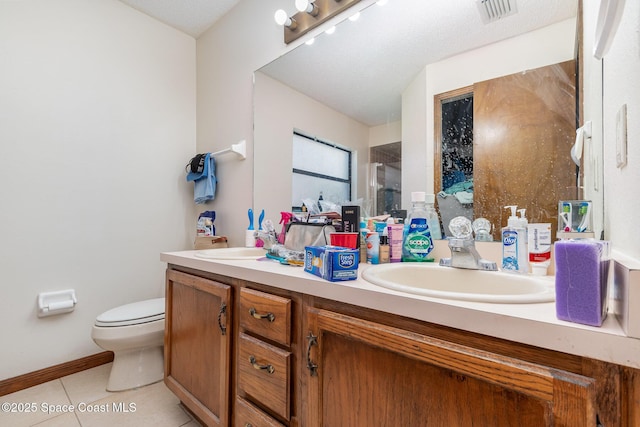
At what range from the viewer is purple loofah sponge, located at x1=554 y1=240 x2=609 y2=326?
1.34 ft

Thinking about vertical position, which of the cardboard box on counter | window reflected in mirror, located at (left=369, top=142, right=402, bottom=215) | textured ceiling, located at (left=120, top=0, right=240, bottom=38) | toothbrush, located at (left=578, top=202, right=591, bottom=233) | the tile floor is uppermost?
textured ceiling, located at (left=120, top=0, right=240, bottom=38)

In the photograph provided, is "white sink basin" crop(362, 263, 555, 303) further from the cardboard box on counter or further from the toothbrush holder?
the cardboard box on counter

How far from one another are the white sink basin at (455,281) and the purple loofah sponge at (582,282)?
11 cm

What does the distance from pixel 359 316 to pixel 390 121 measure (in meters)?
0.84

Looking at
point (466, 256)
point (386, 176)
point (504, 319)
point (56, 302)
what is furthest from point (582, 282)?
point (56, 302)

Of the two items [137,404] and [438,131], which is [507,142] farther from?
[137,404]

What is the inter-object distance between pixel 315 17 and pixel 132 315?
180 centimetres

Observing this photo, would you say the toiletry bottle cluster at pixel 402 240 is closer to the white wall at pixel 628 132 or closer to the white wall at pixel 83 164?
the white wall at pixel 628 132

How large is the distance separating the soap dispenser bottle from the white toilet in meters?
1.63

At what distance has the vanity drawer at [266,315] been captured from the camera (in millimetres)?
798

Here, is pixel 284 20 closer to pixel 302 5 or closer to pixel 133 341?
pixel 302 5

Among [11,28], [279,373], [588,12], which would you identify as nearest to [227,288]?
[279,373]

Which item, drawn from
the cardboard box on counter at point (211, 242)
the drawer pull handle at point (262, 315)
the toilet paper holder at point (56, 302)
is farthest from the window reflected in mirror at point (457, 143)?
the toilet paper holder at point (56, 302)

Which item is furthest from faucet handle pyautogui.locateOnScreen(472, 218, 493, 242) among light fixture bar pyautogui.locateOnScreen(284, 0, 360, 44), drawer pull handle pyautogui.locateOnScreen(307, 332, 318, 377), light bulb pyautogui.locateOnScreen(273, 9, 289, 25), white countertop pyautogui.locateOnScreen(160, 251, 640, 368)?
light bulb pyautogui.locateOnScreen(273, 9, 289, 25)
